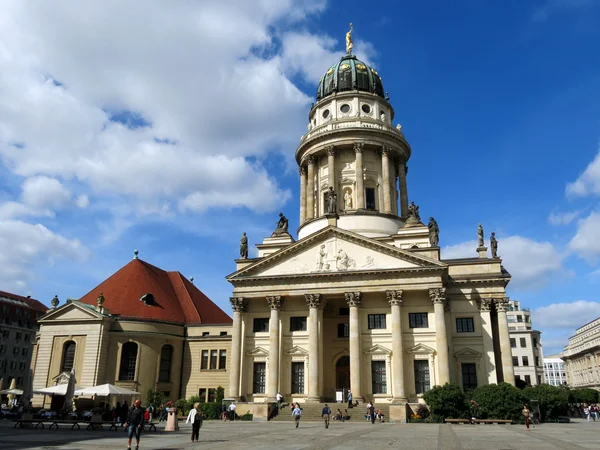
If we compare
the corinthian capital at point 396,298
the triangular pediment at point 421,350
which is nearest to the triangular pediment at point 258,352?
the corinthian capital at point 396,298

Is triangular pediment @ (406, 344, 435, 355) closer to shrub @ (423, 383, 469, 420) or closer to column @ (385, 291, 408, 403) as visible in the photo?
column @ (385, 291, 408, 403)

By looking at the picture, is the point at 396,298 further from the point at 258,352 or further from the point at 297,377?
the point at 258,352

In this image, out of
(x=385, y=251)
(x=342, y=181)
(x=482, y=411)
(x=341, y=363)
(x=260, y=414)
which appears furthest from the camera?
(x=342, y=181)

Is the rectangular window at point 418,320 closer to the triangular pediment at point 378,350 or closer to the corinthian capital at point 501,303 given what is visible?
the triangular pediment at point 378,350

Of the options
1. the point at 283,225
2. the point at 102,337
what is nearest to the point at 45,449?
the point at 102,337

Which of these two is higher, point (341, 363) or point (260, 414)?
point (341, 363)

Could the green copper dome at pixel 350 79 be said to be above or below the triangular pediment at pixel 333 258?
above

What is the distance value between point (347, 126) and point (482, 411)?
33.4 metres

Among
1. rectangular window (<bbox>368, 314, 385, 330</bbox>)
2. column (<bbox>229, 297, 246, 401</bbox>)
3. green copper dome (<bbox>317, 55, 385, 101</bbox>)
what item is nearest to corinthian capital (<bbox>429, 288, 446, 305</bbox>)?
rectangular window (<bbox>368, 314, 385, 330</bbox>)

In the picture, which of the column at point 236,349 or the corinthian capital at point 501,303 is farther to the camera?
the corinthian capital at point 501,303

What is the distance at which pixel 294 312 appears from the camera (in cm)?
4656

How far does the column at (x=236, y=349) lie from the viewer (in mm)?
44219

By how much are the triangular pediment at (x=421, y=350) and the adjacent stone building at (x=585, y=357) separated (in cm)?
7929

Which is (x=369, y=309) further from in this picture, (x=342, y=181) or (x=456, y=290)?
(x=342, y=181)
